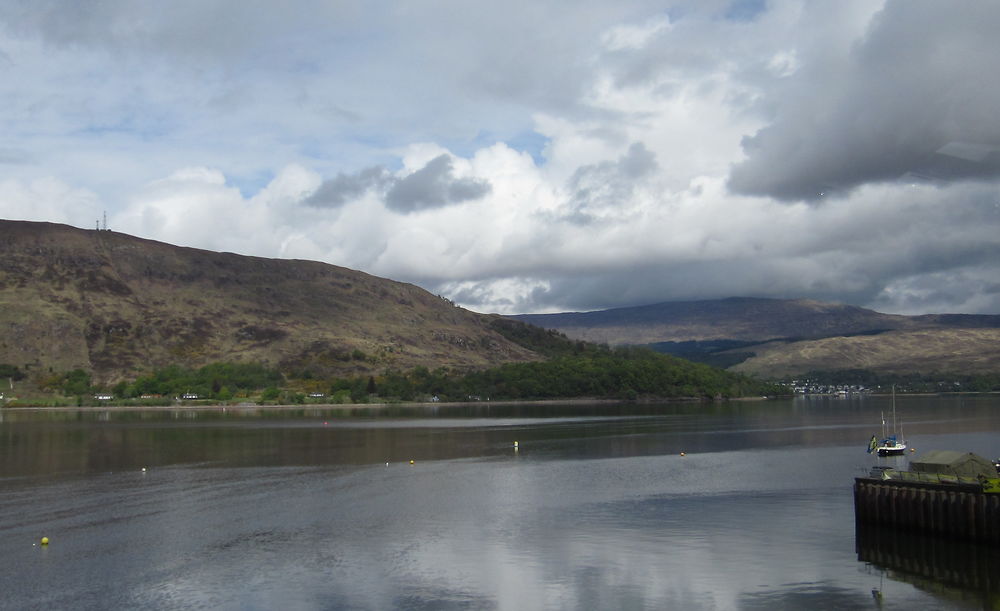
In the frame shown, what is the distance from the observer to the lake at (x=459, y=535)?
38750 millimetres

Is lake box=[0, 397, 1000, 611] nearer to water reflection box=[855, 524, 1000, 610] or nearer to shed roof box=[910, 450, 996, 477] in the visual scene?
water reflection box=[855, 524, 1000, 610]

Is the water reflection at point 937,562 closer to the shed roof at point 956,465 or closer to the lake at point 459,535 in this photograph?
the lake at point 459,535

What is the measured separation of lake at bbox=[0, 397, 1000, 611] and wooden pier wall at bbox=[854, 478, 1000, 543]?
1401 millimetres

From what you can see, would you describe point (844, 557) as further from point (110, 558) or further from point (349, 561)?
point (110, 558)

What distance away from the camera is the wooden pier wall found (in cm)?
4659

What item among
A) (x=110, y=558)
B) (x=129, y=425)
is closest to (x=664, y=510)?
(x=110, y=558)

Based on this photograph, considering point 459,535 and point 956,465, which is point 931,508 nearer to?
point 956,465

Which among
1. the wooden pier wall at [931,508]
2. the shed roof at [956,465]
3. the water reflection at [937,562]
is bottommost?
the water reflection at [937,562]

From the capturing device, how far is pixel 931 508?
162ft

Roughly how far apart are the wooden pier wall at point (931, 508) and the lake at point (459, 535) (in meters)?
1.40

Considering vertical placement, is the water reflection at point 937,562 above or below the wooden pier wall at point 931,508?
below

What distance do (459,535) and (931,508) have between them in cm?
2686

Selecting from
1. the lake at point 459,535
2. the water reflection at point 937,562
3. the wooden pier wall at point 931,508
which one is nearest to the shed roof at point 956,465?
the wooden pier wall at point 931,508

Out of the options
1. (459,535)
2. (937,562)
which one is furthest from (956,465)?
(459,535)
